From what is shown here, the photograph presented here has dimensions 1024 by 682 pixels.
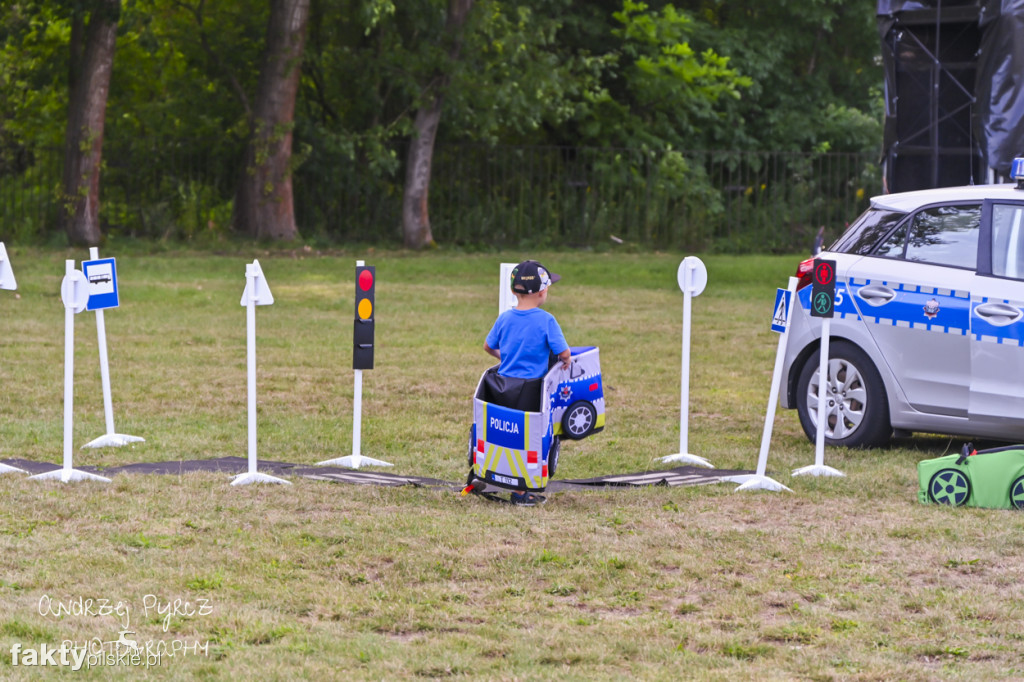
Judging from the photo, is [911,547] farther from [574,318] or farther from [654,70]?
[654,70]

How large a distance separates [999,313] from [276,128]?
65.4 feet

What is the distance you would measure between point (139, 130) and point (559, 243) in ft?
31.4

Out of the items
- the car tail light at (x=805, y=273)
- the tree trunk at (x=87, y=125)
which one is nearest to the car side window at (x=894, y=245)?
the car tail light at (x=805, y=273)

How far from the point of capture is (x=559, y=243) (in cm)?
3020

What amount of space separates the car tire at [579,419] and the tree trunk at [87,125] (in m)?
18.7

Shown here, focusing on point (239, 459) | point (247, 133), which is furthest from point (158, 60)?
point (239, 459)

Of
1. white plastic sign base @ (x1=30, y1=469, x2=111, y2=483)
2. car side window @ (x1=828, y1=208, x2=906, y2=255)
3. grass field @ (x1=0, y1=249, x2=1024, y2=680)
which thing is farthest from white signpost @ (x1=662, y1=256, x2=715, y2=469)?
white plastic sign base @ (x1=30, y1=469, x2=111, y2=483)

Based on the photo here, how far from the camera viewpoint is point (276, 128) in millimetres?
26500

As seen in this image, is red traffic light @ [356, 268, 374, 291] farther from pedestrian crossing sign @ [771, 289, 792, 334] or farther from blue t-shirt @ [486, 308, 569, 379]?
pedestrian crossing sign @ [771, 289, 792, 334]

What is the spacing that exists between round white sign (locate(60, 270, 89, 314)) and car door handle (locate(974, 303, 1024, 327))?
5.43 metres

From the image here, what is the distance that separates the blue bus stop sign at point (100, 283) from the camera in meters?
8.81

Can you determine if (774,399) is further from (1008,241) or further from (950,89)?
(950,89)

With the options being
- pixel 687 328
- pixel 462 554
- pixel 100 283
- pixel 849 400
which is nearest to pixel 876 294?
pixel 849 400

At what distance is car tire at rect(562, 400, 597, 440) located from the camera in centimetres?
786
